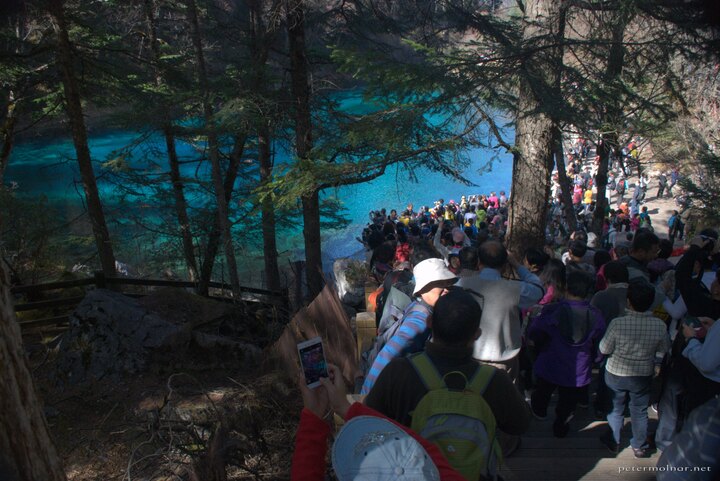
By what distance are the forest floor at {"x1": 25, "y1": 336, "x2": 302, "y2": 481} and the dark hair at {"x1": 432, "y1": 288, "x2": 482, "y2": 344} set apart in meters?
Answer: 1.48

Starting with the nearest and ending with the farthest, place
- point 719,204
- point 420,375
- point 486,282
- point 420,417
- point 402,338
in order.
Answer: point 420,417, point 420,375, point 402,338, point 486,282, point 719,204

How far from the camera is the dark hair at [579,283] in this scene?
4109 mm

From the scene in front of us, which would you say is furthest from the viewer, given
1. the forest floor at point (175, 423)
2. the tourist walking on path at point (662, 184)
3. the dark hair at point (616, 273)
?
the tourist walking on path at point (662, 184)

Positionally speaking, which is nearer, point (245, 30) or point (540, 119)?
point (540, 119)

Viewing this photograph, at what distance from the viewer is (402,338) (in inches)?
114

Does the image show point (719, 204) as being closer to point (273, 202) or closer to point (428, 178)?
point (273, 202)

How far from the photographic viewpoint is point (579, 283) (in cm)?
412

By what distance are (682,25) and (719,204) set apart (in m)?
5.46

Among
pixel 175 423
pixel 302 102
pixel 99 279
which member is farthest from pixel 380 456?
pixel 302 102

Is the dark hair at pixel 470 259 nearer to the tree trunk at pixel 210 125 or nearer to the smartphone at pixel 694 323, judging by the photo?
the smartphone at pixel 694 323

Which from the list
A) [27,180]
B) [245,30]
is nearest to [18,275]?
[245,30]

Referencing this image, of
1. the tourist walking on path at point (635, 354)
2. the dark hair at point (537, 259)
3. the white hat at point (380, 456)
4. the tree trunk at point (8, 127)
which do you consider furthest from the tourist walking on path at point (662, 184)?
the white hat at point (380, 456)

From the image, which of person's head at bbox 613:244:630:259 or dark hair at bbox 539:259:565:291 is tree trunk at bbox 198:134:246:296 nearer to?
person's head at bbox 613:244:630:259

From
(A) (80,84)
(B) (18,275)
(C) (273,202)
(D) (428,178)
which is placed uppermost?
(A) (80,84)
